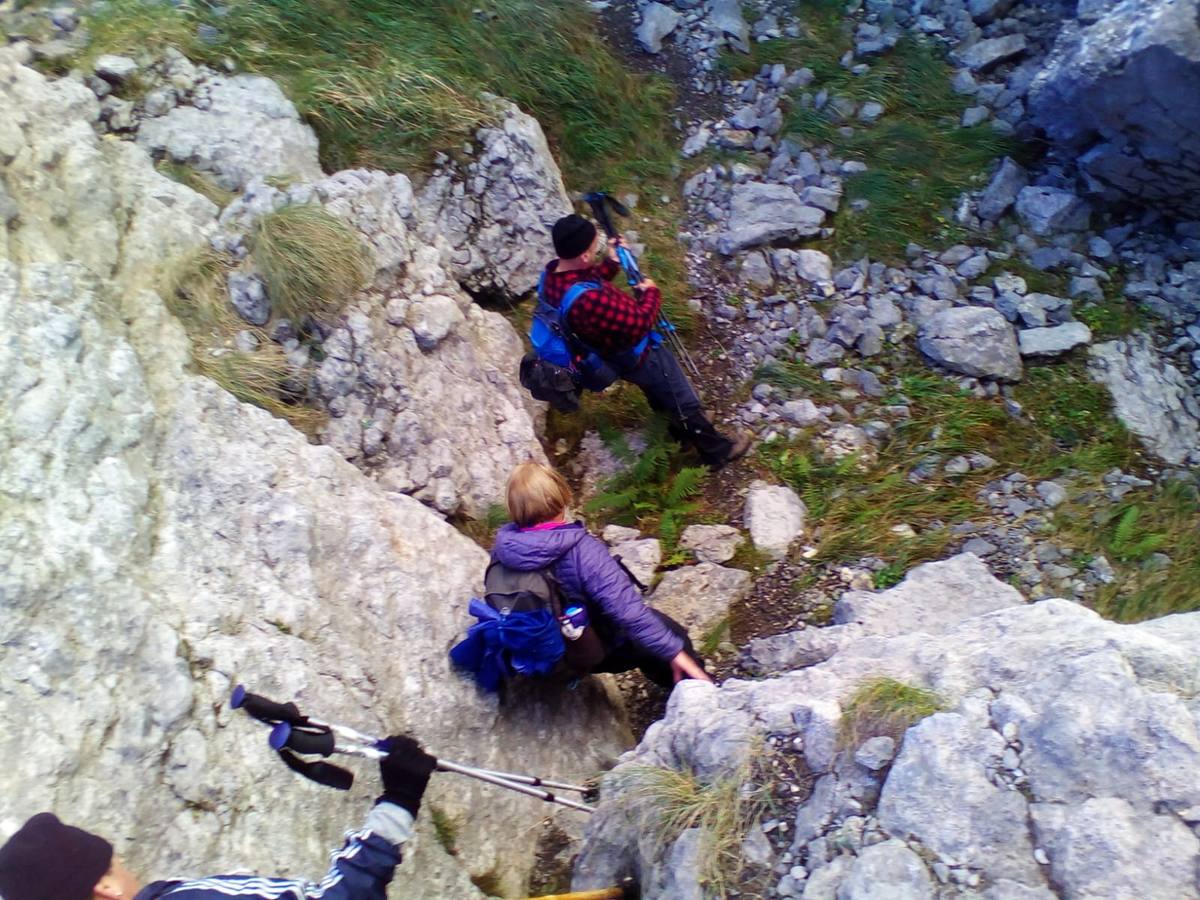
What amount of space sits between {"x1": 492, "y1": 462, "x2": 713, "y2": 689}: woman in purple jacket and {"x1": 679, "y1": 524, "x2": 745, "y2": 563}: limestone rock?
4.64 ft

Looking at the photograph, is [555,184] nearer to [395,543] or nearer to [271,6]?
[271,6]

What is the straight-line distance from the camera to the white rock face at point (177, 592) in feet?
11.3

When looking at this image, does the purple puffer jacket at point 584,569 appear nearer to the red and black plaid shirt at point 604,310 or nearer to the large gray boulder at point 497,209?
the red and black plaid shirt at point 604,310

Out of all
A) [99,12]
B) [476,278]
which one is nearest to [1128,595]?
[476,278]

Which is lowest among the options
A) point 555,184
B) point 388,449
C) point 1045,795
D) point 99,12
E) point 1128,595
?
point 388,449

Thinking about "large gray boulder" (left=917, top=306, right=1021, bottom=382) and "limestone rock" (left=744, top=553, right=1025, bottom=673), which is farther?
"large gray boulder" (left=917, top=306, right=1021, bottom=382)

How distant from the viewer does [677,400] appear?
6.14 metres

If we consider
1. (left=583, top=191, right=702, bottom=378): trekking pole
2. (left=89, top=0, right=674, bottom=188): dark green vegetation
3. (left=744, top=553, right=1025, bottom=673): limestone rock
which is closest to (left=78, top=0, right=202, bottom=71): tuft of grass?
(left=89, top=0, right=674, bottom=188): dark green vegetation

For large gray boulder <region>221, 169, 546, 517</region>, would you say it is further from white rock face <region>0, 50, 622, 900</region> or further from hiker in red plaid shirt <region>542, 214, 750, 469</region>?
hiker in red plaid shirt <region>542, 214, 750, 469</region>

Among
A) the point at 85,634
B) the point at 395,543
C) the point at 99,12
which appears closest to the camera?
the point at 85,634

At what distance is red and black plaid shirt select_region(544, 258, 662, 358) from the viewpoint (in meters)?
5.60

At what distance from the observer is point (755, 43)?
8664 mm

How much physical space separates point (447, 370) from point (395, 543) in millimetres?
1559

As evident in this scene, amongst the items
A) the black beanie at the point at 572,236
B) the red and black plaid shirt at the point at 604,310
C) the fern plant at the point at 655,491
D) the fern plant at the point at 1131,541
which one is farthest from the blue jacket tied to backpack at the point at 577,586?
the fern plant at the point at 1131,541
